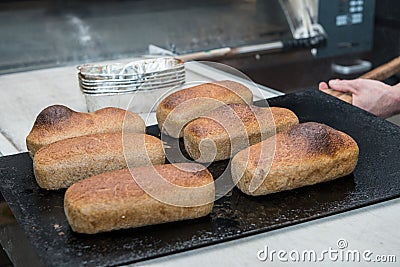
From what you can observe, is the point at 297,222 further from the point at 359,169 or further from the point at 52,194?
the point at 52,194

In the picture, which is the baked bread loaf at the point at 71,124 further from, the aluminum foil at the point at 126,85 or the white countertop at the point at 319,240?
the white countertop at the point at 319,240

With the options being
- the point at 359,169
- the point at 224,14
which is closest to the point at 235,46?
the point at 224,14

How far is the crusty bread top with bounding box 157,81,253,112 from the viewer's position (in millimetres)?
1204

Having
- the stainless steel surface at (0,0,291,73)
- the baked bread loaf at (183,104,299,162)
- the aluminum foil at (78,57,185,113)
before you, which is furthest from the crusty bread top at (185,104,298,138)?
the stainless steel surface at (0,0,291,73)

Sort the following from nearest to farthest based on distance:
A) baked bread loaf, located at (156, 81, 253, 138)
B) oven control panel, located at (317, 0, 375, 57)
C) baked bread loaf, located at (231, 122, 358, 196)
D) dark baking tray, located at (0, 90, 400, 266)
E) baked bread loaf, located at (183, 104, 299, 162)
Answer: dark baking tray, located at (0, 90, 400, 266) → baked bread loaf, located at (231, 122, 358, 196) → baked bread loaf, located at (183, 104, 299, 162) → baked bread loaf, located at (156, 81, 253, 138) → oven control panel, located at (317, 0, 375, 57)

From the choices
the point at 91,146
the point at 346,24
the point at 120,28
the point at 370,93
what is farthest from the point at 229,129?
the point at 346,24

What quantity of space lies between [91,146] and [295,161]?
1.06ft

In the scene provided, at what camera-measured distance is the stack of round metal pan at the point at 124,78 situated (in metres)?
1.32

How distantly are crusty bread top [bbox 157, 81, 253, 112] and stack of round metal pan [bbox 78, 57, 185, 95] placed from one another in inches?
4.8

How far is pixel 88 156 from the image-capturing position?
3.19 ft

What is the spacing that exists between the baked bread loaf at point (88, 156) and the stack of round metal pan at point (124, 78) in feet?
1.00

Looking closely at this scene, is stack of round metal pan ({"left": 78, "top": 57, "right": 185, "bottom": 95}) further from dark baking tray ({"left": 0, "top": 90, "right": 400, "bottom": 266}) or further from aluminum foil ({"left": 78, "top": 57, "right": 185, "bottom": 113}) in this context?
dark baking tray ({"left": 0, "top": 90, "right": 400, "bottom": 266})

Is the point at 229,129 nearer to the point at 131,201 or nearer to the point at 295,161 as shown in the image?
the point at 295,161

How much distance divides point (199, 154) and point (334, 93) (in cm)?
47
